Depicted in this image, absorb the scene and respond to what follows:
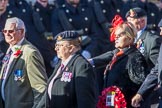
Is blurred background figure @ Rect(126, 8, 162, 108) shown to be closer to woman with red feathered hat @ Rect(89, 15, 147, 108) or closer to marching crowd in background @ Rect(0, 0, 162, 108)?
marching crowd in background @ Rect(0, 0, 162, 108)

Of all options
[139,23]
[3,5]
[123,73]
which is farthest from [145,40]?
[3,5]

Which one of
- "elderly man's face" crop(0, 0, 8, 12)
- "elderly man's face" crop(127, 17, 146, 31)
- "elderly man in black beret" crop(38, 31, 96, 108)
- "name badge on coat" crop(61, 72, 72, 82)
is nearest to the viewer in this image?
"elderly man in black beret" crop(38, 31, 96, 108)

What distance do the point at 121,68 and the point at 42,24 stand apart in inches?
175

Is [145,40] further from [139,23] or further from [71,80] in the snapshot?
[71,80]

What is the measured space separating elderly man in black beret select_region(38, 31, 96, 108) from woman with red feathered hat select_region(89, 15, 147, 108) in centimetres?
32

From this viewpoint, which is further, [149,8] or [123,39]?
[149,8]

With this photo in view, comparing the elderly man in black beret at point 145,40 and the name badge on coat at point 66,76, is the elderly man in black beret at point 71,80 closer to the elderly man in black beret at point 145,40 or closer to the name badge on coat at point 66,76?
the name badge on coat at point 66,76

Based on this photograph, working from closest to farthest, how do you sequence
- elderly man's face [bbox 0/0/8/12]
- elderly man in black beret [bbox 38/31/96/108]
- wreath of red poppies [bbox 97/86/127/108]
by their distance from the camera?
elderly man in black beret [bbox 38/31/96/108] → wreath of red poppies [bbox 97/86/127/108] → elderly man's face [bbox 0/0/8/12]

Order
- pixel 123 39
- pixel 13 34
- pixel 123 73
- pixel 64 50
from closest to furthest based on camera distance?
pixel 64 50, pixel 123 73, pixel 123 39, pixel 13 34

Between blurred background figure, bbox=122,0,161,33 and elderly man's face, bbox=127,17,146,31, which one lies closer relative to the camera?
elderly man's face, bbox=127,17,146,31

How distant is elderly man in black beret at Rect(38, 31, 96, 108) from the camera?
22.9 ft

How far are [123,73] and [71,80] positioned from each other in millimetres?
650

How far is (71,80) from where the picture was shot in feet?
23.3

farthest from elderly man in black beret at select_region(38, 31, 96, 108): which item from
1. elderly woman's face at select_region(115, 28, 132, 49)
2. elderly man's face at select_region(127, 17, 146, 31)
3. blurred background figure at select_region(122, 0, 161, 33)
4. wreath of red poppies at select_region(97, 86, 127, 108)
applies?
blurred background figure at select_region(122, 0, 161, 33)
